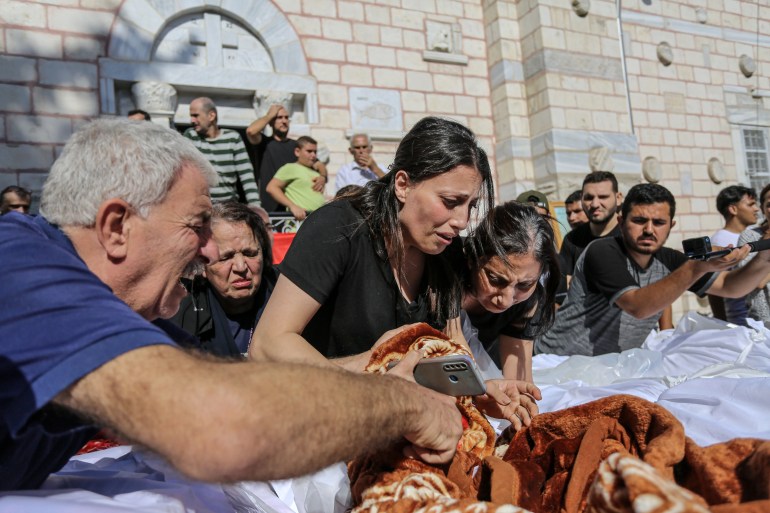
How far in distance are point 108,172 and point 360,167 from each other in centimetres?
542

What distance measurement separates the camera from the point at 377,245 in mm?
2178

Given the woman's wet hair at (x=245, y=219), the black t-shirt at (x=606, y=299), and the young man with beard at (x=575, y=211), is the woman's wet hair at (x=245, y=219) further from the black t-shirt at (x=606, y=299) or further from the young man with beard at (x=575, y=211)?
the young man with beard at (x=575, y=211)

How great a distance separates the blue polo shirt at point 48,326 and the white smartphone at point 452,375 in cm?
65

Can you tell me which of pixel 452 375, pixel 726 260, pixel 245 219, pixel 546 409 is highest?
Answer: pixel 245 219

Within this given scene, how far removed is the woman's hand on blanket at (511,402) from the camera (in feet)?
5.61

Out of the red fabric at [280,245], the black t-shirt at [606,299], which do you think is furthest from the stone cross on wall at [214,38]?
the black t-shirt at [606,299]

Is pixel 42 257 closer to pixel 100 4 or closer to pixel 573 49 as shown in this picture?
pixel 100 4

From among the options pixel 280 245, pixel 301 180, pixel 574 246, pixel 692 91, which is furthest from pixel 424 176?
pixel 692 91

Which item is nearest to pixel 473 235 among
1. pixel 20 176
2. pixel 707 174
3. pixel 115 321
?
pixel 115 321

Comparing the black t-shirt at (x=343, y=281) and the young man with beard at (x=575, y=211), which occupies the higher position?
the young man with beard at (x=575, y=211)

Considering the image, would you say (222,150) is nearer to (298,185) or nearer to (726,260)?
(298,185)

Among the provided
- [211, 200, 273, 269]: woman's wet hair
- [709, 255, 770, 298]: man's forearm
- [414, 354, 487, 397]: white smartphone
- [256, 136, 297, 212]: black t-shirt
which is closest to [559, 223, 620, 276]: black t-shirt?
[709, 255, 770, 298]: man's forearm

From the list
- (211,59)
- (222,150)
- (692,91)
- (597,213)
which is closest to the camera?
(597,213)

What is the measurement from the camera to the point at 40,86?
620 centimetres
